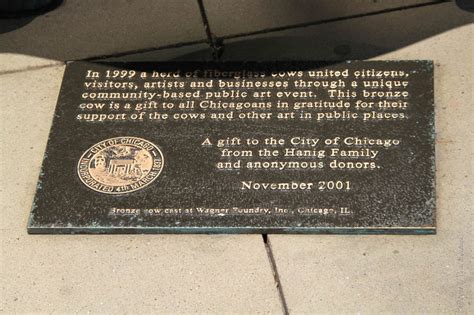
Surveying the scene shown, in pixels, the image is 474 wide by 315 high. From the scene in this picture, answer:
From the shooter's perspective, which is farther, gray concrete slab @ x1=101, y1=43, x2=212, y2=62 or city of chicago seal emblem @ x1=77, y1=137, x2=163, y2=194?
gray concrete slab @ x1=101, y1=43, x2=212, y2=62

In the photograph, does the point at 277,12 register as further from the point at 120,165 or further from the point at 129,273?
the point at 129,273

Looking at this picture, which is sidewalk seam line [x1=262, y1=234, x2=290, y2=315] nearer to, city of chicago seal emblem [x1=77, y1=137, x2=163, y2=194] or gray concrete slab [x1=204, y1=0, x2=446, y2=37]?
city of chicago seal emblem [x1=77, y1=137, x2=163, y2=194]

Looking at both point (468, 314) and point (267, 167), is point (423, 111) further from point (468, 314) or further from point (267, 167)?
point (468, 314)

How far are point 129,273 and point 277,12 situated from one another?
193 centimetres

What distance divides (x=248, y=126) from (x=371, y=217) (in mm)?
814

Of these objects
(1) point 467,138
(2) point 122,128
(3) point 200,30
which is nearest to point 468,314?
(1) point 467,138

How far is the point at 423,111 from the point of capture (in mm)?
4902

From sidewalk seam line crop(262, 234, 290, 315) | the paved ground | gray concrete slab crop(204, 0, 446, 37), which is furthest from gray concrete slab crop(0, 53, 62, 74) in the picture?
sidewalk seam line crop(262, 234, 290, 315)

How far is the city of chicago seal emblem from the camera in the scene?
475 cm

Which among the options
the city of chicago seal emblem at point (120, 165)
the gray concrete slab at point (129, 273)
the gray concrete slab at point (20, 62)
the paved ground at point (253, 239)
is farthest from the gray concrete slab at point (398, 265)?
the gray concrete slab at point (20, 62)

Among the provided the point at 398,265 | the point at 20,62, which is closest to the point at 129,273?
the point at 398,265

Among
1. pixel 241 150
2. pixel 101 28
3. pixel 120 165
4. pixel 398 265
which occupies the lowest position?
pixel 398 265

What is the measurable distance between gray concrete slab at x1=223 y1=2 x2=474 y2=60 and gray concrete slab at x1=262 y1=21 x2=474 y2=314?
79 cm

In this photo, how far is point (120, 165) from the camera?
15.8ft
